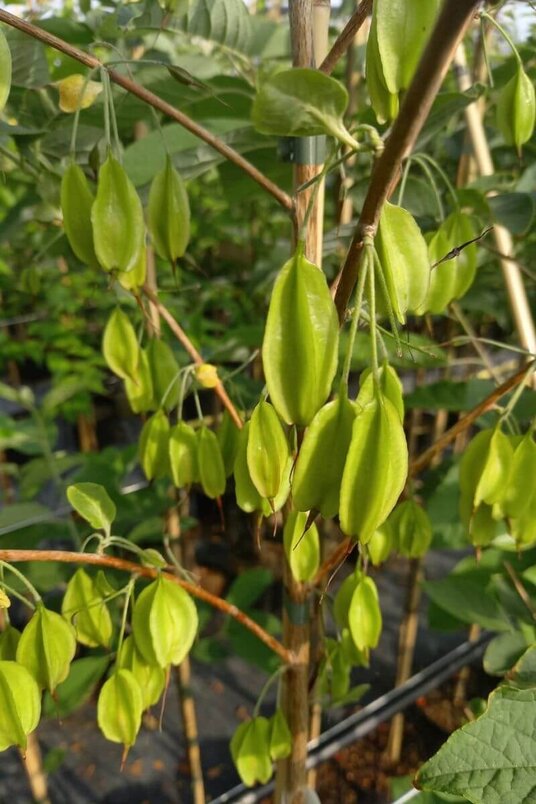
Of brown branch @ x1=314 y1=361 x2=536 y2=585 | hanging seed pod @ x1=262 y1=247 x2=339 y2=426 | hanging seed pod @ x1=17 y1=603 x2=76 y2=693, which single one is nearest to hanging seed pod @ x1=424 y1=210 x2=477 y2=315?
brown branch @ x1=314 y1=361 x2=536 y2=585

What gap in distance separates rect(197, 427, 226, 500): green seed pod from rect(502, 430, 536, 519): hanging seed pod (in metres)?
0.17

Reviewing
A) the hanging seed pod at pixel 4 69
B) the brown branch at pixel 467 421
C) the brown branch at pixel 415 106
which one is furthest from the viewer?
the brown branch at pixel 467 421

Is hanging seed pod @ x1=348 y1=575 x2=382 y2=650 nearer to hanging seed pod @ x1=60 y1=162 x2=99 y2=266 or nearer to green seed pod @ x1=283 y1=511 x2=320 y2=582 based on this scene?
green seed pod @ x1=283 y1=511 x2=320 y2=582

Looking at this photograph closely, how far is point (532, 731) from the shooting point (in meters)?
0.32

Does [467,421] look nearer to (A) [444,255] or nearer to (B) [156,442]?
(A) [444,255]

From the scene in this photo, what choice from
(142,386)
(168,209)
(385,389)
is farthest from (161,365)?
(385,389)

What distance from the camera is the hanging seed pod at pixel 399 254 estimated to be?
0.84ft

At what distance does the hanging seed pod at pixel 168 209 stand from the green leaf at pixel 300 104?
0.50 ft

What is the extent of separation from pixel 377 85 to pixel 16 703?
0.31 meters

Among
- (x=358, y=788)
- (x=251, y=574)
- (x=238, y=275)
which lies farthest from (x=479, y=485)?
(x=238, y=275)

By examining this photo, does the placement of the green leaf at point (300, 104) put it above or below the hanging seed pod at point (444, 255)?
above

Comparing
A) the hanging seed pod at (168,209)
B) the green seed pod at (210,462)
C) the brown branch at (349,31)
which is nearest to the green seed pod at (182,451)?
the green seed pod at (210,462)

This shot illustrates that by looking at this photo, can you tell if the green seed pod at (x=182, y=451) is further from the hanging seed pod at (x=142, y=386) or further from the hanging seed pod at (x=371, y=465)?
the hanging seed pod at (x=371, y=465)

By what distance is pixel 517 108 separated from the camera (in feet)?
1.35
